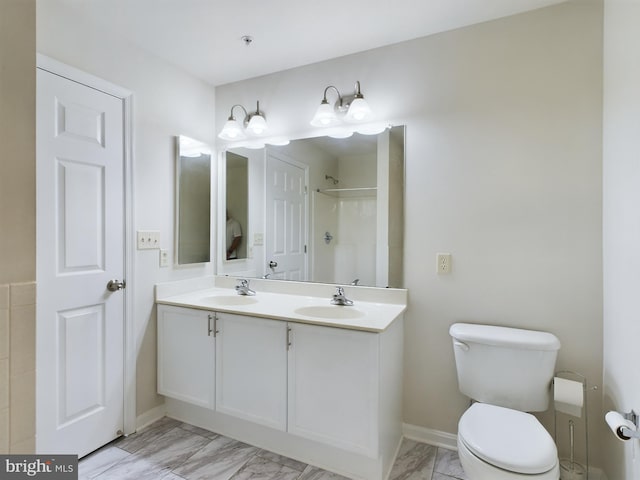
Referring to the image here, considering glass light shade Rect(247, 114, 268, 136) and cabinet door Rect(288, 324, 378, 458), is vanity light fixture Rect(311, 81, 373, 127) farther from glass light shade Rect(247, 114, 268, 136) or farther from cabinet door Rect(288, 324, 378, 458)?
cabinet door Rect(288, 324, 378, 458)

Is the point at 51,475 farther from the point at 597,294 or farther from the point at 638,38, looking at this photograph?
the point at 638,38

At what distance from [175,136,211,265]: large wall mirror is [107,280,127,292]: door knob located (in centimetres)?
42

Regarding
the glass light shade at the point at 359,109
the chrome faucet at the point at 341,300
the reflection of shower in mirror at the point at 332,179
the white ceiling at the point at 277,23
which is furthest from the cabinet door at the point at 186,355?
the white ceiling at the point at 277,23

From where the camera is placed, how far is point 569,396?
1.52m

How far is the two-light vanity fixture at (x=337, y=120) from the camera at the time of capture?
6.77 ft

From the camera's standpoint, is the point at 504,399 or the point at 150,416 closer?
the point at 504,399

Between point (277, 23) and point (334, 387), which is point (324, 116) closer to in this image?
point (277, 23)

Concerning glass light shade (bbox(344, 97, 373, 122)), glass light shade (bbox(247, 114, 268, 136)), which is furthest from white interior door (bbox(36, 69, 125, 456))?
glass light shade (bbox(344, 97, 373, 122))

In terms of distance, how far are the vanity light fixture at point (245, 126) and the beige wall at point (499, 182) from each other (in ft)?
2.32

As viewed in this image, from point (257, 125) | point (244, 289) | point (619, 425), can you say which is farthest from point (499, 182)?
point (244, 289)

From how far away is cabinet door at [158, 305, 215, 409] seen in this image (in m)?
2.00

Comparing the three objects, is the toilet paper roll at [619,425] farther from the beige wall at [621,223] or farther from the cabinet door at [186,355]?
the cabinet door at [186,355]

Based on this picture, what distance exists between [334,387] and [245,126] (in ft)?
6.29

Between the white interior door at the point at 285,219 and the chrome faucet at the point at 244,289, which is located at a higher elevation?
the white interior door at the point at 285,219
